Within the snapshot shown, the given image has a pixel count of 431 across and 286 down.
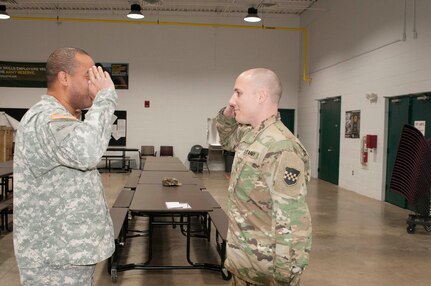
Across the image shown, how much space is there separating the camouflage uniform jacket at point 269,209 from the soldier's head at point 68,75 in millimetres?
665

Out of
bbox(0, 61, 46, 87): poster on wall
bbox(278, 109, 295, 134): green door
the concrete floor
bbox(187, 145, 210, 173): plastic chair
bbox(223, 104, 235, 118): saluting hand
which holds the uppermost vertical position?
bbox(0, 61, 46, 87): poster on wall

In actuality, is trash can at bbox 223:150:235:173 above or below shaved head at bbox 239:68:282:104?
below

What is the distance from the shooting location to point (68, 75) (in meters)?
1.55

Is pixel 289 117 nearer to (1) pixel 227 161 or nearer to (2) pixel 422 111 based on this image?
(1) pixel 227 161

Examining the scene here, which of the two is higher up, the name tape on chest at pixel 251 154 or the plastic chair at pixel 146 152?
the name tape on chest at pixel 251 154

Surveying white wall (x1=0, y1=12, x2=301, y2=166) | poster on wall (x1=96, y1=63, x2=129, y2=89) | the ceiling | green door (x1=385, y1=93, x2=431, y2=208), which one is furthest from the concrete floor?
poster on wall (x1=96, y1=63, x2=129, y2=89)

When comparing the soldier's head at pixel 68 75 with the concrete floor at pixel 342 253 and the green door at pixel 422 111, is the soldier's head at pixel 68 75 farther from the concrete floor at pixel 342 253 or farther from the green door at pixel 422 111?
the green door at pixel 422 111

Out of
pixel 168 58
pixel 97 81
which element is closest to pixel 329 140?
pixel 168 58

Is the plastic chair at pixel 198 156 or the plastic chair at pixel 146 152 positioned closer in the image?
the plastic chair at pixel 198 156

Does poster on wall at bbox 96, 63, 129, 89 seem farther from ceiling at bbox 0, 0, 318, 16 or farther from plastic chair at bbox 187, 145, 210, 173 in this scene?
plastic chair at bbox 187, 145, 210, 173

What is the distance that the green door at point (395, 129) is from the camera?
769 cm

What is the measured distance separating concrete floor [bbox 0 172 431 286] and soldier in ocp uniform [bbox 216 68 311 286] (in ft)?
7.43

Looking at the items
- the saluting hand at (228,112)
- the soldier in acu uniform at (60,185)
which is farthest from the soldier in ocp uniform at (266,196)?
the soldier in acu uniform at (60,185)

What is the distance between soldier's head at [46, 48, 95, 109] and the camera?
1.55 metres
